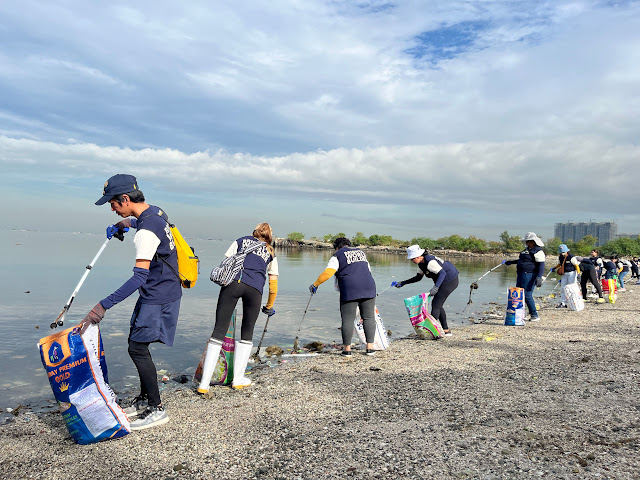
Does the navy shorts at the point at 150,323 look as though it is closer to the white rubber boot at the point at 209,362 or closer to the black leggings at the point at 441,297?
the white rubber boot at the point at 209,362

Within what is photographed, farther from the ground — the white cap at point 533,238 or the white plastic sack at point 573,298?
the white cap at point 533,238

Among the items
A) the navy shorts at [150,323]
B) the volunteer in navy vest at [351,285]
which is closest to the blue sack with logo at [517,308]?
the volunteer in navy vest at [351,285]

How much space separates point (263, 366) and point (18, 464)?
393cm

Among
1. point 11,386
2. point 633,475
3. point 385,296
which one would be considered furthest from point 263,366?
point 385,296

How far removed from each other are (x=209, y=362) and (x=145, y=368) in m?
1.23

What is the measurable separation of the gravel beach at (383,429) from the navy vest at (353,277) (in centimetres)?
110

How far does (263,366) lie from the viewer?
23.5 ft

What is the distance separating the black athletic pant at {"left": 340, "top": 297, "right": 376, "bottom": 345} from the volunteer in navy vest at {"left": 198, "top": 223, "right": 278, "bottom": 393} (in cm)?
216

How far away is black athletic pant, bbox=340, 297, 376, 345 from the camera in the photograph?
24.0 ft

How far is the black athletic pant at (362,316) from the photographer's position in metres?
7.30

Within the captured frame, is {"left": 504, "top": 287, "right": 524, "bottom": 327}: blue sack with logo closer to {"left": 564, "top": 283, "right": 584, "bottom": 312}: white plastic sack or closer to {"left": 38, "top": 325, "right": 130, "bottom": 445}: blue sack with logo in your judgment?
{"left": 564, "top": 283, "right": 584, "bottom": 312}: white plastic sack

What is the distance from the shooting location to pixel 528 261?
1106 centimetres

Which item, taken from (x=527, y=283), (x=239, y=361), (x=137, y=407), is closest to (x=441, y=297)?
(x=527, y=283)

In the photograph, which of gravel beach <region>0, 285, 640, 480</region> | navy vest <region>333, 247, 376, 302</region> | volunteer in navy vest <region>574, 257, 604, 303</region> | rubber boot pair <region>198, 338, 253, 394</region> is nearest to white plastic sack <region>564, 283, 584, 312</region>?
volunteer in navy vest <region>574, 257, 604, 303</region>
